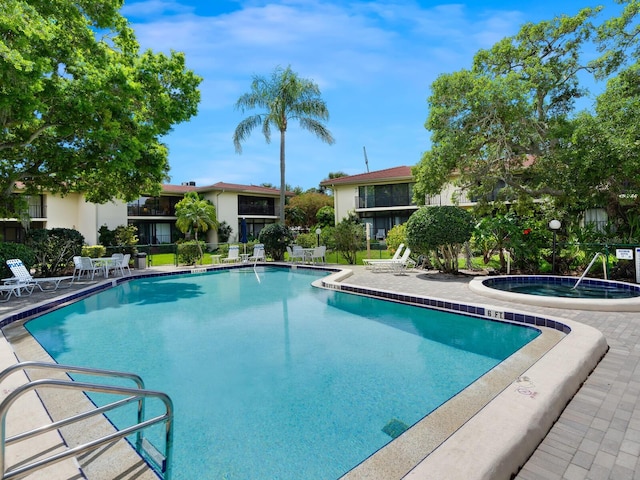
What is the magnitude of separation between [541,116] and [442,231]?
19.4 feet

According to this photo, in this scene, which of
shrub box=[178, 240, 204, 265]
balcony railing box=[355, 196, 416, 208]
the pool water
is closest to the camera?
the pool water

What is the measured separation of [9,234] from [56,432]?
105 ft

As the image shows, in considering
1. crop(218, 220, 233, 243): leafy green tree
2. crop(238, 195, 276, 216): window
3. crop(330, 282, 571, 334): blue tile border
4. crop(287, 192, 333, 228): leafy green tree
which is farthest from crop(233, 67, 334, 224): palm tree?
crop(287, 192, 333, 228): leafy green tree

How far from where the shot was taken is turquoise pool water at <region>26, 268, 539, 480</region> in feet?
11.4

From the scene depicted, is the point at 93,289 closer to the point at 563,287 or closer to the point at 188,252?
the point at 188,252

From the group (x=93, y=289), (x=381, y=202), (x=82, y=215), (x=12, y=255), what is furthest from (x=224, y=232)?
(x=12, y=255)

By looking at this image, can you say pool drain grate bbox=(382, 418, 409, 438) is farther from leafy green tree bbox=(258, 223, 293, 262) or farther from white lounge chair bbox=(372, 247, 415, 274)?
leafy green tree bbox=(258, 223, 293, 262)

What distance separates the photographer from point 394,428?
147 inches

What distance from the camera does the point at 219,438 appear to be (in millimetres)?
3625

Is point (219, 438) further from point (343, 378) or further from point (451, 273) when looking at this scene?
point (451, 273)

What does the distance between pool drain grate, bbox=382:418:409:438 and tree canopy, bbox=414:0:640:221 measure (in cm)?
1029

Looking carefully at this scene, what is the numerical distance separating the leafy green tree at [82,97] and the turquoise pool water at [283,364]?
579cm

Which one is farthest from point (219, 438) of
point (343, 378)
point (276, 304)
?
point (276, 304)

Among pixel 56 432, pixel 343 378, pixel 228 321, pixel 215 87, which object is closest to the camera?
pixel 56 432
